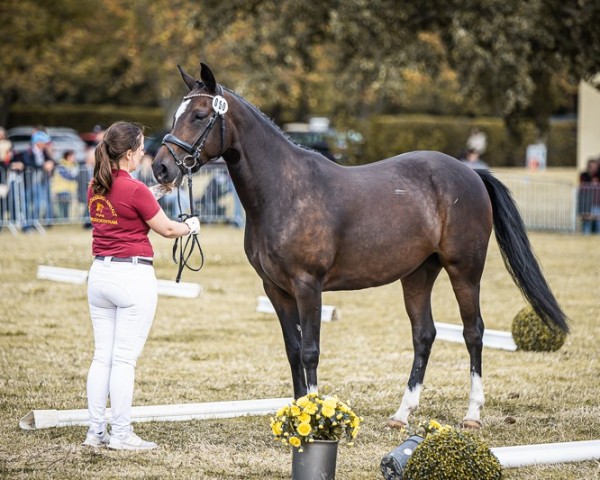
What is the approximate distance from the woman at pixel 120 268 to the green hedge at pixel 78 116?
47.2 metres

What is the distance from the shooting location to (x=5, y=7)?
3703 centimetres

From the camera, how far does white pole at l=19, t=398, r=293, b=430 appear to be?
21.9ft

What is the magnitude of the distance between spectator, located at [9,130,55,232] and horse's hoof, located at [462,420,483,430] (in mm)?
15947

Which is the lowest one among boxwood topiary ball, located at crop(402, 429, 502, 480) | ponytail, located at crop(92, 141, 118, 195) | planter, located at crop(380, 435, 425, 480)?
planter, located at crop(380, 435, 425, 480)

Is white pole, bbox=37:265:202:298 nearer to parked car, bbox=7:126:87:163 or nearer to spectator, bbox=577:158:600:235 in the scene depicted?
spectator, bbox=577:158:600:235

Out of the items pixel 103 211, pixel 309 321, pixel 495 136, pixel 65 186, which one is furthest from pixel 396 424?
pixel 495 136

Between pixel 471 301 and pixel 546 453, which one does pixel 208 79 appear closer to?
pixel 471 301

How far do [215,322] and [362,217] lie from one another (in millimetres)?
5324

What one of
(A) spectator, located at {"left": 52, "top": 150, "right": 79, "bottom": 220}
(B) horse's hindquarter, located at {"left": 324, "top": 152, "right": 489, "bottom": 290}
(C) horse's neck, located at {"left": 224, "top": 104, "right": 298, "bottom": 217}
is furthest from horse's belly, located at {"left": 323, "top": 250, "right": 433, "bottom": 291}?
(A) spectator, located at {"left": 52, "top": 150, "right": 79, "bottom": 220}

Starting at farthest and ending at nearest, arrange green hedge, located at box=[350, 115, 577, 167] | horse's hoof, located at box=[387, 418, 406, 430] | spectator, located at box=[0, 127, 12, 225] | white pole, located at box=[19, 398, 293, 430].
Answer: green hedge, located at box=[350, 115, 577, 167], spectator, located at box=[0, 127, 12, 225], horse's hoof, located at box=[387, 418, 406, 430], white pole, located at box=[19, 398, 293, 430]

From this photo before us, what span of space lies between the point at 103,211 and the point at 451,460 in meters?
2.69

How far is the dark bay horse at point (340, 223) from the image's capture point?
21.0 ft

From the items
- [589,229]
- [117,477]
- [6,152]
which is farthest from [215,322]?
[589,229]

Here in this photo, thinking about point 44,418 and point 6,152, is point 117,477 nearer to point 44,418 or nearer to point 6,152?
point 44,418
